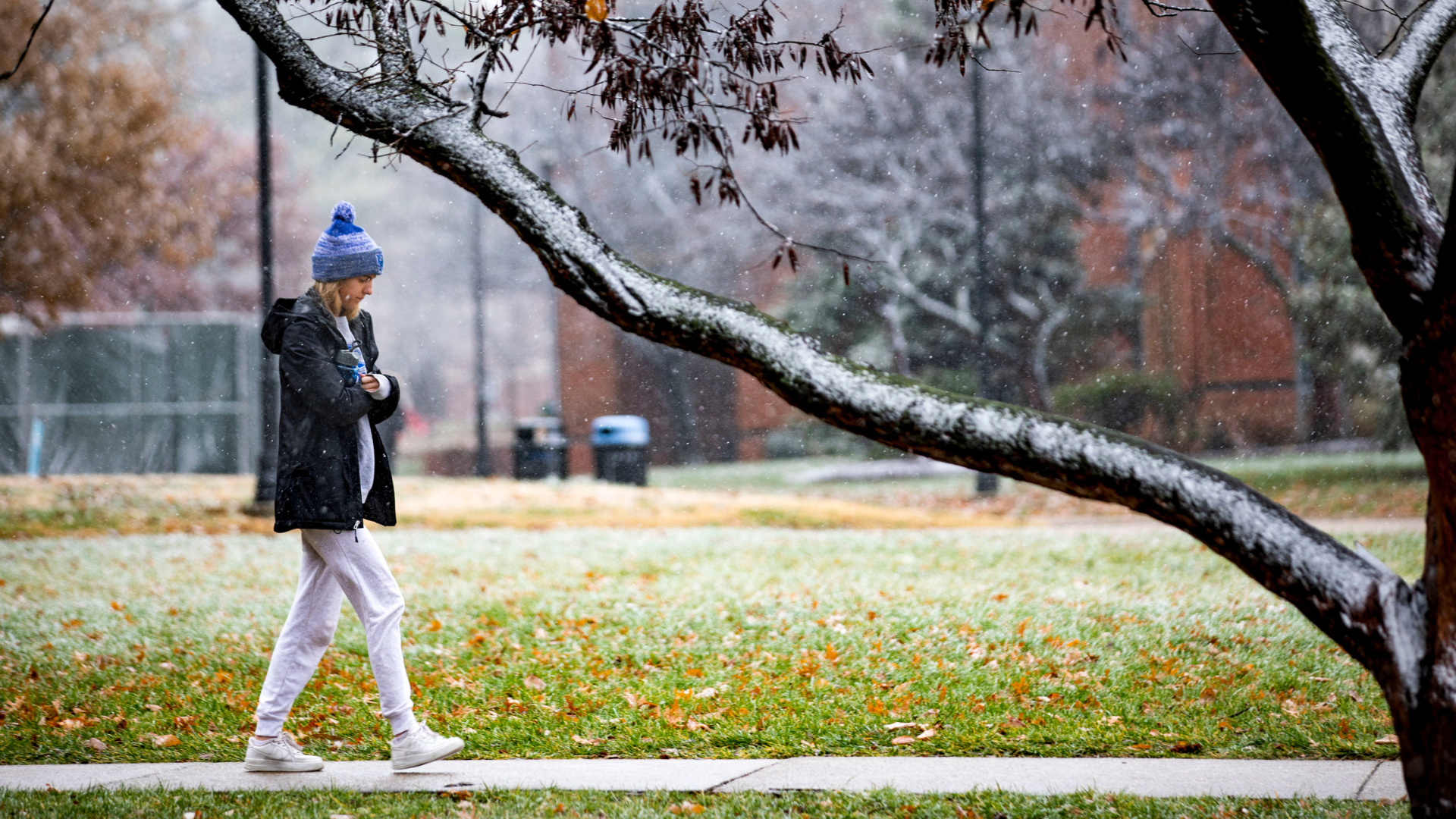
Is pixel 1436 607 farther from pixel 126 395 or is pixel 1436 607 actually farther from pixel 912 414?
pixel 126 395

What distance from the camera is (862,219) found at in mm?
21047

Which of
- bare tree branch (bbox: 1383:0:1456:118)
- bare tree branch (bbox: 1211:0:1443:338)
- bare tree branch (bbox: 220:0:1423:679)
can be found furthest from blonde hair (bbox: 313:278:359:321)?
bare tree branch (bbox: 1383:0:1456:118)

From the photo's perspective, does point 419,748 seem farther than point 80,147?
No

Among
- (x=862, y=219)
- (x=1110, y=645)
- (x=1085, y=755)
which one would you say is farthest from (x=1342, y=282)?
(x=1085, y=755)

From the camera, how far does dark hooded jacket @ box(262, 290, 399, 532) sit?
4.31m

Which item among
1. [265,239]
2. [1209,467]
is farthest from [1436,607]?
[265,239]

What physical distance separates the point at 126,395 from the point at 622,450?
7.83 meters

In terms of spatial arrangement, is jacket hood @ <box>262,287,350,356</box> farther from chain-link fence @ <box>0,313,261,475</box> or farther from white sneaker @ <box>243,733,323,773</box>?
chain-link fence @ <box>0,313,261,475</box>

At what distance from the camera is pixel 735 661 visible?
664 cm

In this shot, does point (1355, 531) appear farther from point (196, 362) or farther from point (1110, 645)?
point (196, 362)

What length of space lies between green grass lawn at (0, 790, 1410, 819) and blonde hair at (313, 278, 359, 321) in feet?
5.86

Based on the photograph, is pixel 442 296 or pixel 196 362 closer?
pixel 196 362

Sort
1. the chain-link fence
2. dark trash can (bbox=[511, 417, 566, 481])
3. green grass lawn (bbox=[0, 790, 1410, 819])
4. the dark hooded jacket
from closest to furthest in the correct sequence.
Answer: green grass lawn (bbox=[0, 790, 1410, 819])
the dark hooded jacket
the chain-link fence
dark trash can (bbox=[511, 417, 566, 481])

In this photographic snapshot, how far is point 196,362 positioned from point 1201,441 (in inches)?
657
